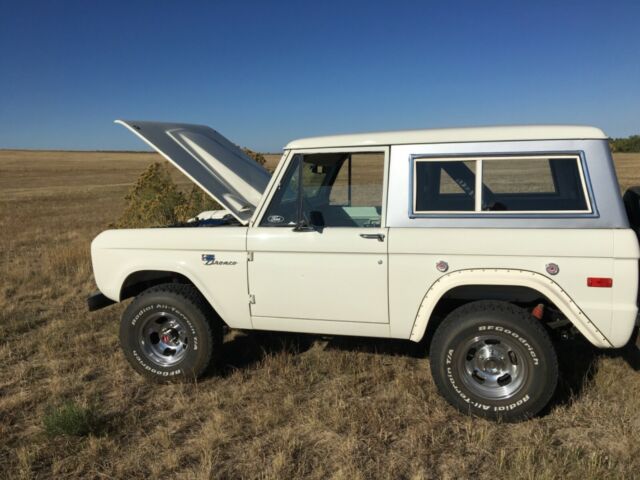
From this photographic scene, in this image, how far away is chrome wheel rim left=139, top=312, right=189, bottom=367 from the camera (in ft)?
14.0

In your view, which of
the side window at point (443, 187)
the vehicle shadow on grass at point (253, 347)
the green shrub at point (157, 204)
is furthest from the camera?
the green shrub at point (157, 204)

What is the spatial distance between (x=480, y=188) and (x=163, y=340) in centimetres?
282

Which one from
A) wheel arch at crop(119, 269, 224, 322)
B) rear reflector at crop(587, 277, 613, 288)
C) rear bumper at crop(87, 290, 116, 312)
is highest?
rear reflector at crop(587, 277, 613, 288)

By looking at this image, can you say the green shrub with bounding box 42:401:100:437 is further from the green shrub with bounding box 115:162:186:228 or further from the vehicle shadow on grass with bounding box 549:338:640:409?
the green shrub with bounding box 115:162:186:228

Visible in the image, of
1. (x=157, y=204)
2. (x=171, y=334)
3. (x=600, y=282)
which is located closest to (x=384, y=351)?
(x=171, y=334)

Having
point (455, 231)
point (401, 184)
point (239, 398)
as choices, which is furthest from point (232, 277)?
point (455, 231)

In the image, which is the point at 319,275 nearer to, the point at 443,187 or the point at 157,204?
the point at 443,187

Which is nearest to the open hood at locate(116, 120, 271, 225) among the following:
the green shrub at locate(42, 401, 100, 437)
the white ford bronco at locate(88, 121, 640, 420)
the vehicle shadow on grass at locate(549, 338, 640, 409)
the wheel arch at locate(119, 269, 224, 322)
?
the white ford bronco at locate(88, 121, 640, 420)

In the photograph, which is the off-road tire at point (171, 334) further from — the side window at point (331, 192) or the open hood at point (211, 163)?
the side window at point (331, 192)

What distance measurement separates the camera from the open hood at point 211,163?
4.16 metres

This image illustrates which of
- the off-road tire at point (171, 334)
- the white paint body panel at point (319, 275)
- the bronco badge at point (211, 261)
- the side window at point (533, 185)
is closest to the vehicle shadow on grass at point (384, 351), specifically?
the off-road tire at point (171, 334)

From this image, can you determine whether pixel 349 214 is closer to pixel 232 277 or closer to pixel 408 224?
pixel 408 224

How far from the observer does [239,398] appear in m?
3.94

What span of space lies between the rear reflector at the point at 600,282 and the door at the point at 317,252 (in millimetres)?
1282
